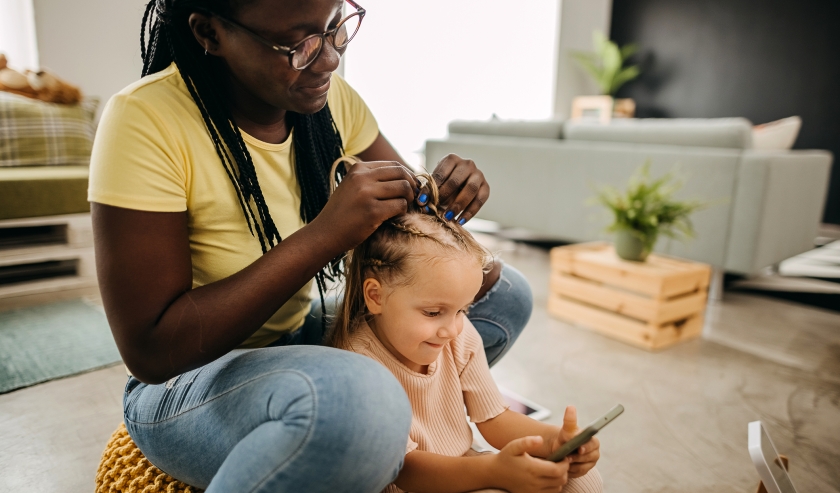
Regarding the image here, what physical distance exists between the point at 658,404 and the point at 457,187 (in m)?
1.11

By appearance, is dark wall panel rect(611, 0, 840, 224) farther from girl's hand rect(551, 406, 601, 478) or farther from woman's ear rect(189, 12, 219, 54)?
woman's ear rect(189, 12, 219, 54)

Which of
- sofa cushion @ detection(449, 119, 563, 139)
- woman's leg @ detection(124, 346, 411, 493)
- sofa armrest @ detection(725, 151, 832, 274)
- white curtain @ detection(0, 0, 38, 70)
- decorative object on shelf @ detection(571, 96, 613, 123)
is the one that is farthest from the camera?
decorative object on shelf @ detection(571, 96, 613, 123)

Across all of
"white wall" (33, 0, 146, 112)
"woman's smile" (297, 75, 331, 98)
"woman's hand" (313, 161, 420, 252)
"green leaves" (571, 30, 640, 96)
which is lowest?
"woman's hand" (313, 161, 420, 252)

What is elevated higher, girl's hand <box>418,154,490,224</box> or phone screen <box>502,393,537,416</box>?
girl's hand <box>418,154,490,224</box>

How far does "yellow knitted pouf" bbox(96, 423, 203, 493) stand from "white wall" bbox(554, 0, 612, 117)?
21.5ft

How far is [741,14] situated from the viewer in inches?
234

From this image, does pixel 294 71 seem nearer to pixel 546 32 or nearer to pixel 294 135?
pixel 294 135

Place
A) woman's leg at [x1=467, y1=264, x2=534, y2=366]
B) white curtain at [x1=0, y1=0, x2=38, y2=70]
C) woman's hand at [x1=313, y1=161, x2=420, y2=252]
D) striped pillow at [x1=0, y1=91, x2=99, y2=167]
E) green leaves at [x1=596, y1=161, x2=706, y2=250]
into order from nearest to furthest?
woman's hand at [x1=313, y1=161, x2=420, y2=252], woman's leg at [x1=467, y1=264, x2=534, y2=366], green leaves at [x1=596, y1=161, x2=706, y2=250], striped pillow at [x1=0, y1=91, x2=99, y2=167], white curtain at [x1=0, y1=0, x2=38, y2=70]

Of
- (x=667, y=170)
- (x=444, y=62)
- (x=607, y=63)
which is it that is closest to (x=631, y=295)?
(x=667, y=170)

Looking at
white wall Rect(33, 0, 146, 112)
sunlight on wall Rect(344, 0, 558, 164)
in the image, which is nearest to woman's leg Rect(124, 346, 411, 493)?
white wall Rect(33, 0, 146, 112)

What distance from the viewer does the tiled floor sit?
51.4 inches

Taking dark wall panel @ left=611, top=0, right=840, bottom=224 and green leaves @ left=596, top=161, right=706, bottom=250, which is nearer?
green leaves @ left=596, top=161, right=706, bottom=250

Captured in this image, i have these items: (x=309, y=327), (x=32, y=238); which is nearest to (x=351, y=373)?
(x=309, y=327)

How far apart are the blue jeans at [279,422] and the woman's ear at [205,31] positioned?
450 mm
